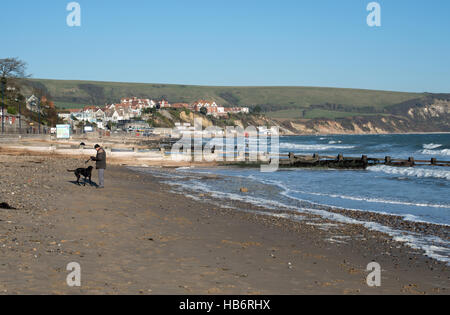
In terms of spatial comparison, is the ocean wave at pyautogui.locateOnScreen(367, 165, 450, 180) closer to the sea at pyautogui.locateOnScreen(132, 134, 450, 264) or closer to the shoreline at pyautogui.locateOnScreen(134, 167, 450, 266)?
the sea at pyautogui.locateOnScreen(132, 134, 450, 264)

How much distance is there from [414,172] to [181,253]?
32968 millimetres

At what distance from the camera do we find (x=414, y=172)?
3850cm

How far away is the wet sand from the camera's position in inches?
306

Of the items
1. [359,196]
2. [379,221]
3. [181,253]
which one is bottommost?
[359,196]

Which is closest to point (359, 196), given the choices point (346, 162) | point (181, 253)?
point (181, 253)

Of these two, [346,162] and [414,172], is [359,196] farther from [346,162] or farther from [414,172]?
[346,162]

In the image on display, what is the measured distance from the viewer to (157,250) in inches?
398

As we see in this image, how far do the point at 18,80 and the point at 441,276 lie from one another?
327 feet

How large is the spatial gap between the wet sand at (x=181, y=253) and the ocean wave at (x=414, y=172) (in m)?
23.6

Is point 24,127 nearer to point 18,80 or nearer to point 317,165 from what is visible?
point 18,80

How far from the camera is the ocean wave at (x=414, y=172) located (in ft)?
117

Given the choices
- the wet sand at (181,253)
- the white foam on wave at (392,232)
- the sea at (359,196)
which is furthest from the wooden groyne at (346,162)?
the wet sand at (181,253)

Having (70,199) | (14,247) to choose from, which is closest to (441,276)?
(14,247)

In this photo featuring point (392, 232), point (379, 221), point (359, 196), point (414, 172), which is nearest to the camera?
point (392, 232)
